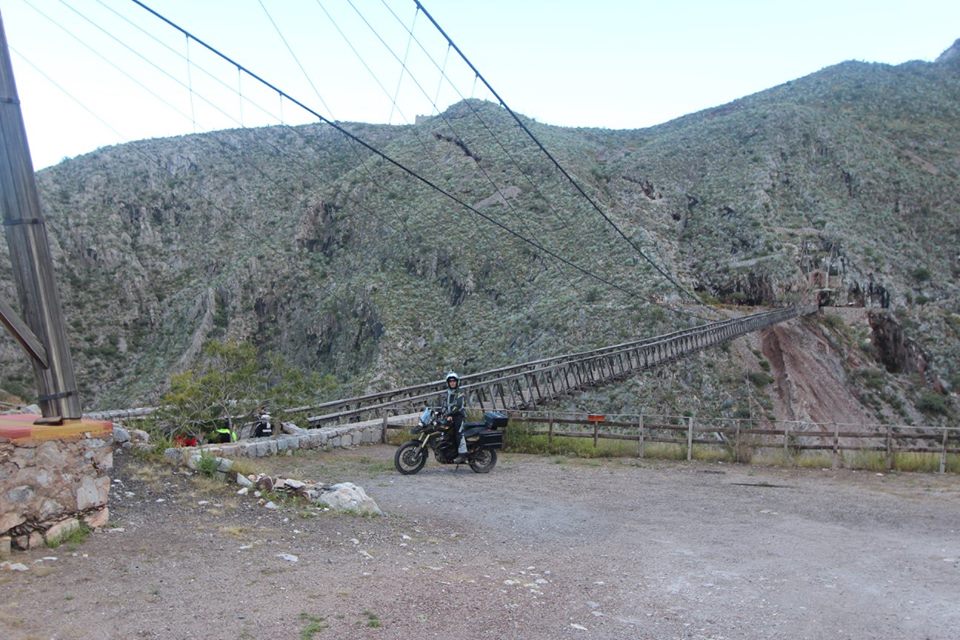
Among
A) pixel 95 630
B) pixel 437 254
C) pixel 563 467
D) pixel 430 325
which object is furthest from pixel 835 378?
pixel 95 630

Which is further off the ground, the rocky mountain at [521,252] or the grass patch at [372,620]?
the rocky mountain at [521,252]

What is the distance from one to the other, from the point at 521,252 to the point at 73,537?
1579 inches

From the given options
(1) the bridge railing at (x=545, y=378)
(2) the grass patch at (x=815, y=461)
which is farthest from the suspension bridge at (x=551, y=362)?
(2) the grass patch at (x=815, y=461)

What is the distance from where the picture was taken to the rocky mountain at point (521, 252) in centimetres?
3538

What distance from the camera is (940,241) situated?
55.3m

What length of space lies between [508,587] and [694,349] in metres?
25.2

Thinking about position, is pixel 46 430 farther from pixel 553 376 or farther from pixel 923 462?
pixel 553 376

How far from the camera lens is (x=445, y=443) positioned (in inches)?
431

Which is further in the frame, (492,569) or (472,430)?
(472,430)

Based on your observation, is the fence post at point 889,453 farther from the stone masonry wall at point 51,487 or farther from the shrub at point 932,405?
the shrub at point 932,405

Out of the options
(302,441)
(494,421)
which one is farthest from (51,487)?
(302,441)

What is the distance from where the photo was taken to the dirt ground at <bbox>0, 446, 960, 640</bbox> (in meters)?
4.39

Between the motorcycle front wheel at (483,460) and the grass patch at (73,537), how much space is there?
6204 millimetres

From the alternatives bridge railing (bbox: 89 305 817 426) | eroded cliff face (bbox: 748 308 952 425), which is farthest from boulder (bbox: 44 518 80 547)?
eroded cliff face (bbox: 748 308 952 425)
